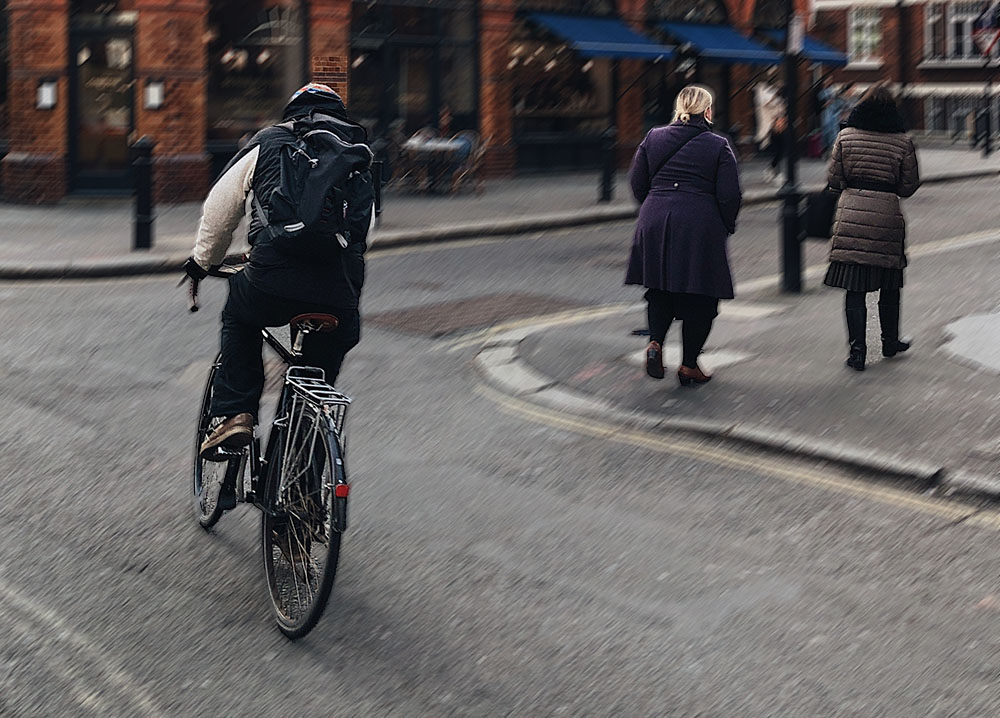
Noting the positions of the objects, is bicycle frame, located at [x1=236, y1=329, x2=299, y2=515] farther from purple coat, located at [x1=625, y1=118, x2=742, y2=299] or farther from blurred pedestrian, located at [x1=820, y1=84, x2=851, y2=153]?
blurred pedestrian, located at [x1=820, y1=84, x2=851, y2=153]

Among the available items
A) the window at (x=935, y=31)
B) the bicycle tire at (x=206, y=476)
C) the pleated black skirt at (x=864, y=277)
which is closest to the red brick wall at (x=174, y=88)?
the pleated black skirt at (x=864, y=277)

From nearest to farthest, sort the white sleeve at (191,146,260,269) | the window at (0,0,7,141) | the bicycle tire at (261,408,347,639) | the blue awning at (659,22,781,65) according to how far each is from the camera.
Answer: the bicycle tire at (261,408,347,639) < the white sleeve at (191,146,260,269) < the window at (0,0,7,141) < the blue awning at (659,22,781,65)

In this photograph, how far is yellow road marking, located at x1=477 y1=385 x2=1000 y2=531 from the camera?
19.6 feet

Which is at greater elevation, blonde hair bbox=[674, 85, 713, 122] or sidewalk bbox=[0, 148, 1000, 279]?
blonde hair bbox=[674, 85, 713, 122]

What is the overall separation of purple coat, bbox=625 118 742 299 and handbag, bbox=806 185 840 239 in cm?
76

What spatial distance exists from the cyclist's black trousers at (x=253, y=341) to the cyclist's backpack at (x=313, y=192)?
0.28m

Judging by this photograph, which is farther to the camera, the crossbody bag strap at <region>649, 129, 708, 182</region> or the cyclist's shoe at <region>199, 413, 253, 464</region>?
the crossbody bag strap at <region>649, 129, 708, 182</region>

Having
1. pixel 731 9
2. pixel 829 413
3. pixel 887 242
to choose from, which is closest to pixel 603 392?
A: pixel 829 413

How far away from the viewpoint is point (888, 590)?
5023 millimetres

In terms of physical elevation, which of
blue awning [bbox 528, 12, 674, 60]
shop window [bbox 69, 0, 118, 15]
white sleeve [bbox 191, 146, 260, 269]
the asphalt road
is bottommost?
the asphalt road

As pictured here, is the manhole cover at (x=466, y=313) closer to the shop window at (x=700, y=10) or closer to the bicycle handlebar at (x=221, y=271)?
the bicycle handlebar at (x=221, y=271)

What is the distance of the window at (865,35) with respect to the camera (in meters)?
45.8

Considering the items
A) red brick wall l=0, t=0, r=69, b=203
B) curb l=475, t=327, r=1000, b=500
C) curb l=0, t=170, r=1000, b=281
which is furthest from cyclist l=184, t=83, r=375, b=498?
red brick wall l=0, t=0, r=69, b=203

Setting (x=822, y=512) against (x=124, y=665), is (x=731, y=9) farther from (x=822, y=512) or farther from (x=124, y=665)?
(x=124, y=665)
